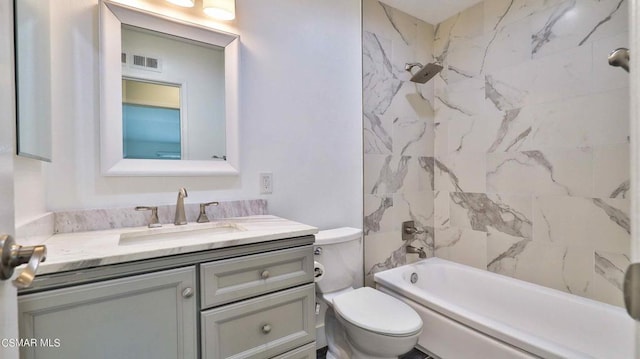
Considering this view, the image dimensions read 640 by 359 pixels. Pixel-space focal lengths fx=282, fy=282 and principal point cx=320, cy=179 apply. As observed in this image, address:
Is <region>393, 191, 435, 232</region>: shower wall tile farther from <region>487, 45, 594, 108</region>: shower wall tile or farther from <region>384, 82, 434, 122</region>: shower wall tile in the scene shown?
<region>487, 45, 594, 108</region>: shower wall tile

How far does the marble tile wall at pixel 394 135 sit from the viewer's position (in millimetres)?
2162

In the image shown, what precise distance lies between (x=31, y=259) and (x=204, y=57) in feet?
4.41

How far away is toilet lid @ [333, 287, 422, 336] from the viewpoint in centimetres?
135

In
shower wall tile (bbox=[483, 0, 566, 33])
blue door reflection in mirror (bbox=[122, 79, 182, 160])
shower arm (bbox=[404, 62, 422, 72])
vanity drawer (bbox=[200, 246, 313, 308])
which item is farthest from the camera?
shower arm (bbox=[404, 62, 422, 72])

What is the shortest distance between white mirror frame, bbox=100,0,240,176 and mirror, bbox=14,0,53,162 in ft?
0.60

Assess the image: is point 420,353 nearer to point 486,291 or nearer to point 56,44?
point 486,291

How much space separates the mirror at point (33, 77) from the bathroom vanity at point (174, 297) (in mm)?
364

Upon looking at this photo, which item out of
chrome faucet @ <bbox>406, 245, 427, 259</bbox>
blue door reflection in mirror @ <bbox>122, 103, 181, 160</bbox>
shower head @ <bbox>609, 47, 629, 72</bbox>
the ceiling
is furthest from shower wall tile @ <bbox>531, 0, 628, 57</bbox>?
blue door reflection in mirror @ <bbox>122, 103, 181, 160</bbox>

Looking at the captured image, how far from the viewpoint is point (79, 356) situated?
0.81 m

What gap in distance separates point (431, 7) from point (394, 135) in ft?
3.51

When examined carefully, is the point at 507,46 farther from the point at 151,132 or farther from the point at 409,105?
the point at 151,132

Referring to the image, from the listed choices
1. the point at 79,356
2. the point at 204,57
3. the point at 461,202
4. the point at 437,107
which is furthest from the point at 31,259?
the point at 437,107

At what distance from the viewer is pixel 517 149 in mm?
1989

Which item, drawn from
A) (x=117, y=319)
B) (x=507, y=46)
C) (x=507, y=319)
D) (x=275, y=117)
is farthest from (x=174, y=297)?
(x=507, y=46)
